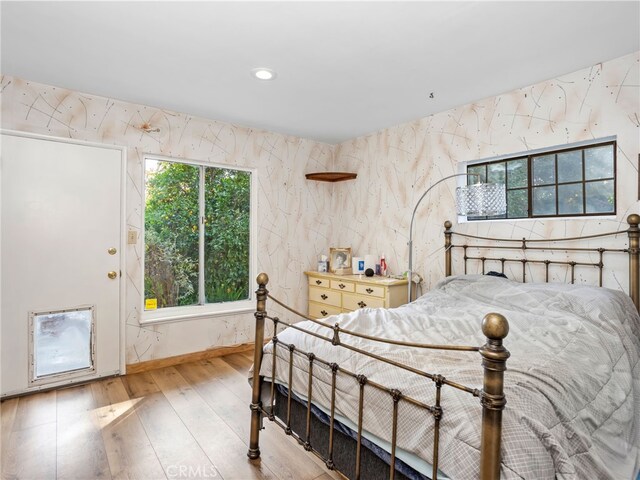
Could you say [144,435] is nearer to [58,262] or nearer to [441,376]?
[58,262]

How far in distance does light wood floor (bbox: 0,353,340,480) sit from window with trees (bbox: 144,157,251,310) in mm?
957

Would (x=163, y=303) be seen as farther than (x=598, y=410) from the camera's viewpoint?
Yes

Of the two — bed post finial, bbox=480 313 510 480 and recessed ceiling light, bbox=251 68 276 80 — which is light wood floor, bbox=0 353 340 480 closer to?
bed post finial, bbox=480 313 510 480

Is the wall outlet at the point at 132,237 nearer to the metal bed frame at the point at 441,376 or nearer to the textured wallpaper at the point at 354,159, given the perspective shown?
the textured wallpaper at the point at 354,159

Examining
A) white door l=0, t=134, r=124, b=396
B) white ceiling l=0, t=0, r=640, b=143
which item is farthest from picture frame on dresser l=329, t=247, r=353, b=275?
white door l=0, t=134, r=124, b=396

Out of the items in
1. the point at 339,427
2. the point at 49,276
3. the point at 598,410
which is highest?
the point at 49,276

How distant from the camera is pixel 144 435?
2172mm

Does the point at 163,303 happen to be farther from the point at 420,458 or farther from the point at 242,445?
the point at 420,458

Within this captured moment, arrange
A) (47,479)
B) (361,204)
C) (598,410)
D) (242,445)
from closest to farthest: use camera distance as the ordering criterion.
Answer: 1. (598,410)
2. (47,479)
3. (242,445)
4. (361,204)

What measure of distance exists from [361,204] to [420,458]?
3.27 m

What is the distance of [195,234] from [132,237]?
24.5 inches

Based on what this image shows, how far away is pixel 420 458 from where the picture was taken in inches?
46.1

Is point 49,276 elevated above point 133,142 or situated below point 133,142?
below

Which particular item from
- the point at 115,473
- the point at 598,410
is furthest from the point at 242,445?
the point at 598,410
